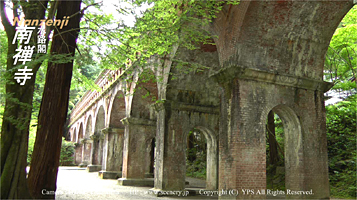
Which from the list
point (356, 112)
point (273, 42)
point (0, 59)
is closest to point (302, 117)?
point (273, 42)

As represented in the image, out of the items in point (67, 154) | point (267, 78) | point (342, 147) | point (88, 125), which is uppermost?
point (88, 125)

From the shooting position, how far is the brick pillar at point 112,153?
64.7 ft

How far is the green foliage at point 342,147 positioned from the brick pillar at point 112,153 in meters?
13.0

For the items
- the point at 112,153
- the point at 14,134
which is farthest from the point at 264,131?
the point at 112,153

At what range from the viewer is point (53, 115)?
18.2 ft

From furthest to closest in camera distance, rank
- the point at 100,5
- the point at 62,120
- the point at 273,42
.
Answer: the point at 273,42, the point at 100,5, the point at 62,120

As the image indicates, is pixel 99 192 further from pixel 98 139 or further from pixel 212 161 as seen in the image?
pixel 98 139

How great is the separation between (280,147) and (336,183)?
132 inches

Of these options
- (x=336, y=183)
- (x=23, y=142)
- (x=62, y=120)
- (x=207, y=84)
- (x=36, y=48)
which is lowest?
(x=336, y=183)

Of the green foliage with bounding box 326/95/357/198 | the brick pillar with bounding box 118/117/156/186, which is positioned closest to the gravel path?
the brick pillar with bounding box 118/117/156/186

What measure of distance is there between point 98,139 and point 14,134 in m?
20.9

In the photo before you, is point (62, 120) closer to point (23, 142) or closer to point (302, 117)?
point (23, 142)

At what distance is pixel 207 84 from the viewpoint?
13.2 m

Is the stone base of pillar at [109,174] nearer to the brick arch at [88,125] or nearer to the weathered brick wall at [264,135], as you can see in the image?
the brick arch at [88,125]
